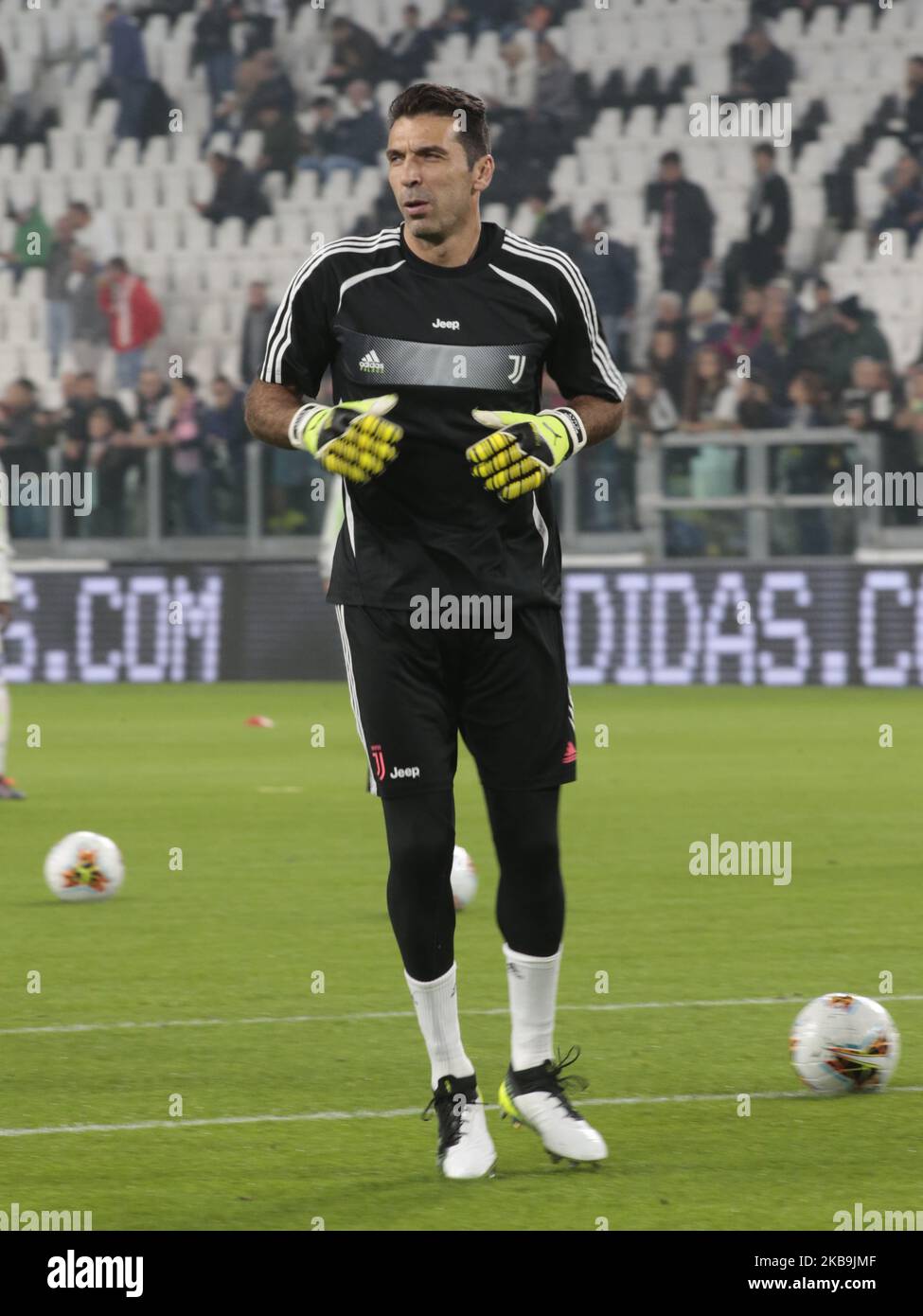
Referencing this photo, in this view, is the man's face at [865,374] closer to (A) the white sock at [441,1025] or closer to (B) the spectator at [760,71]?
(B) the spectator at [760,71]

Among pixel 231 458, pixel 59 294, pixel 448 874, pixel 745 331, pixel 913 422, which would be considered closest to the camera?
pixel 448 874

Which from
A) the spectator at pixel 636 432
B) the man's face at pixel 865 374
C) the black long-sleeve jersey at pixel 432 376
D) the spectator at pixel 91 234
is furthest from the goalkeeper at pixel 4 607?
the spectator at pixel 91 234

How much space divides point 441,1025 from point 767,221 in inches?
764

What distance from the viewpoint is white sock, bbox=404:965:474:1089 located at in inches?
210

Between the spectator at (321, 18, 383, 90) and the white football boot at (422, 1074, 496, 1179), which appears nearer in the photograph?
the white football boot at (422, 1074, 496, 1179)

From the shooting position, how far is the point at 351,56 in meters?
28.0

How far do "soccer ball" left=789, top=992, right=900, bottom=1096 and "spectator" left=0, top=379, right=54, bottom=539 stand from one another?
20.3 meters

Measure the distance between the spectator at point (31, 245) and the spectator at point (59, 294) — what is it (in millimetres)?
118

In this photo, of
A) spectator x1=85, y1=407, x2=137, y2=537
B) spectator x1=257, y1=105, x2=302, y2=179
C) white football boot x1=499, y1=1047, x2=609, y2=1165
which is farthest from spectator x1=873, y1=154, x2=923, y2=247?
white football boot x1=499, y1=1047, x2=609, y2=1165

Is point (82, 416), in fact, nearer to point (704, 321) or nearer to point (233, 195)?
point (233, 195)

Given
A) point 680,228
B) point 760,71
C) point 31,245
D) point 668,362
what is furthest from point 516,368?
point 31,245

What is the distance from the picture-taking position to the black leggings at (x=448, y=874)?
531cm

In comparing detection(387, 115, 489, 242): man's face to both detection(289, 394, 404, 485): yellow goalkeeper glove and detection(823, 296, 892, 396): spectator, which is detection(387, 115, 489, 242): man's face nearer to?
detection(289, 394, 404, 485): yellow goalkeeper glove
